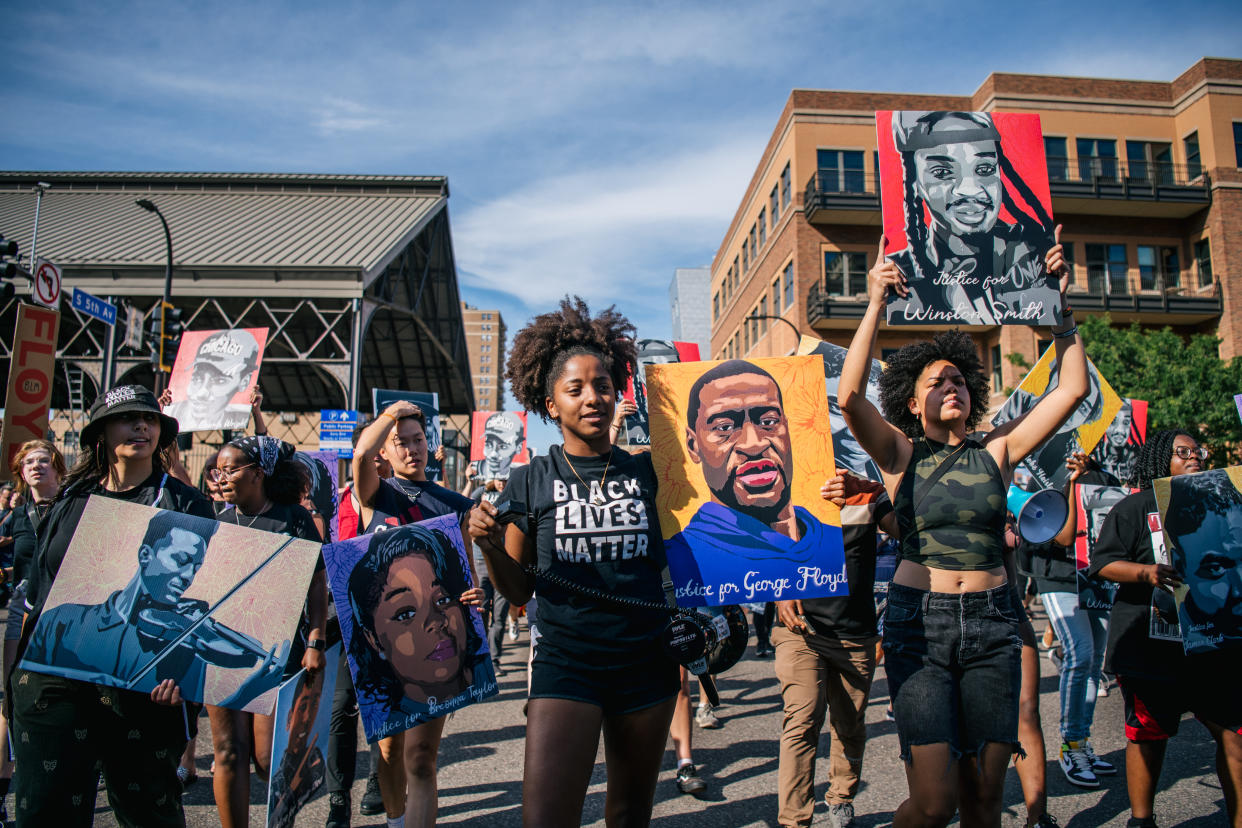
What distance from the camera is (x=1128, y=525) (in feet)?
13.3

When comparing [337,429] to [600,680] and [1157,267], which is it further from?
[1157,267]

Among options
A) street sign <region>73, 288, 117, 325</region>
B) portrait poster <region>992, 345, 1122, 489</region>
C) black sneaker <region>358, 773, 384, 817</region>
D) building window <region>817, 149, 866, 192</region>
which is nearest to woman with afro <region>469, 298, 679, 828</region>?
black sneaker <region>358, 773, 384, 817</region>

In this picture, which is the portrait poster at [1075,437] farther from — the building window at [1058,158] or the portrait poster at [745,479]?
the building window at [1058,158]

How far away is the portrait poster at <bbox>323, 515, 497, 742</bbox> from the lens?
3303 mm

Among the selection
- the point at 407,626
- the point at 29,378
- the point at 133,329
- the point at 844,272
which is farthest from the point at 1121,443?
the point at 844,272

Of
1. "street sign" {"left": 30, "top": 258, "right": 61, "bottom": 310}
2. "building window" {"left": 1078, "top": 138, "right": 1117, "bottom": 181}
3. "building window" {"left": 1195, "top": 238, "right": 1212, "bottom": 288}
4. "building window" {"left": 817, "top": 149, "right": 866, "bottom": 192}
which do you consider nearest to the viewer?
"street sign" {"left": 30, "top": 258, "right": 61, "bottom": 310}

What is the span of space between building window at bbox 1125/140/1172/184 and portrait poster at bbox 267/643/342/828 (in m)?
35.0

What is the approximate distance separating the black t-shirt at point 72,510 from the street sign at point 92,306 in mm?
11932

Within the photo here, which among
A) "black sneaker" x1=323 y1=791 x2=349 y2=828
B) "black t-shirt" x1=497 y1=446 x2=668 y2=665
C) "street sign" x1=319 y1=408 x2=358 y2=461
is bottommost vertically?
"black sneaker" x1=323 y1=791 x2=349 y2=828

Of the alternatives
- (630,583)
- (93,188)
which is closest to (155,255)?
(93,188)

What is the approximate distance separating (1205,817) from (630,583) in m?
3.67

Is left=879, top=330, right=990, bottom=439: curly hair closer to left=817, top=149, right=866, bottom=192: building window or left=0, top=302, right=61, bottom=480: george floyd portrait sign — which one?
left=0, top=302, right=61, bottom=480: george floyd portrait sign

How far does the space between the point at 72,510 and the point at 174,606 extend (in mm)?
590

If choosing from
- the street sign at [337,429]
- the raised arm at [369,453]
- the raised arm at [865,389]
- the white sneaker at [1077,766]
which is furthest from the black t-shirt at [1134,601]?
the street sign at [337,429]
